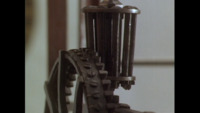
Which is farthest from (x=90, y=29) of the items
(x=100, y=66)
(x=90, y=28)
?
(x=100, y=66)

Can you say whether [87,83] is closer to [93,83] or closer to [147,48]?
[93,83]

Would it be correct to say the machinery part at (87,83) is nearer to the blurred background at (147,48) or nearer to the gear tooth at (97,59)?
the gear tooth at (97,59)

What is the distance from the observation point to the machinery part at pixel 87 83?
2.13 feet

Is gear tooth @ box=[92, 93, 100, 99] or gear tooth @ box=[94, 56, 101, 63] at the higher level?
gear tooth @ box=[94, 56, 101, 63]

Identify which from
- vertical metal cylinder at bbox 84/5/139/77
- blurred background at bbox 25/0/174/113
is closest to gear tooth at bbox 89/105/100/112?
vertical metal cylinder at bbox 84/5/139/77

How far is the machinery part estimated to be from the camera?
0.65 metres

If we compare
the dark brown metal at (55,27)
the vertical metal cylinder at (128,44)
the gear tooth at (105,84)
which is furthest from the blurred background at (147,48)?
the gear tooth at (105,84)

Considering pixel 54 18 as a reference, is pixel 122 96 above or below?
below

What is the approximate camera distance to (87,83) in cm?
66

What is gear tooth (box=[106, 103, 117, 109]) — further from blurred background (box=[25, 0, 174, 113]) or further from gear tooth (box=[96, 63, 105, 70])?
blurred background (box=[25, 0, 174, 113])

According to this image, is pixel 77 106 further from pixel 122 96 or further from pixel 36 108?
pixel 36 108
